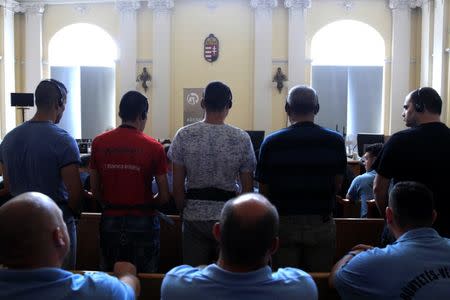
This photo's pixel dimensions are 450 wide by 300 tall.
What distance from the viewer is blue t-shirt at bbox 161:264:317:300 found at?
150 centimetres

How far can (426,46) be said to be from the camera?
1022 centimetres

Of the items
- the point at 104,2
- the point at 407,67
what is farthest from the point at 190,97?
the point at 407,67

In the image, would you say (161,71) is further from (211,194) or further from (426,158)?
(426,158)

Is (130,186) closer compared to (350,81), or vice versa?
(130,186)

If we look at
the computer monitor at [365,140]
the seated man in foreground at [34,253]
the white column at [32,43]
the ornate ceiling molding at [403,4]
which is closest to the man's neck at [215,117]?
the seated man in foreground at [34,253]

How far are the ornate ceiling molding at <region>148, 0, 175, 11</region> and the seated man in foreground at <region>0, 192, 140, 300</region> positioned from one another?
10003 millimetres

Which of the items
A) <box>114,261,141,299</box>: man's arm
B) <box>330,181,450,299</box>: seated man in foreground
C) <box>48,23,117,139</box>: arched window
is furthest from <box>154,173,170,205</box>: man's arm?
<box>48,23,117,139</box>: arched window

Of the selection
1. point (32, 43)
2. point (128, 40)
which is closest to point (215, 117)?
point (128, 40)

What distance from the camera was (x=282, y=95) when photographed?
11016mm

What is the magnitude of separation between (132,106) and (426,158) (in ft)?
5.31

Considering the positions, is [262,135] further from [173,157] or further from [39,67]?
[173,157]

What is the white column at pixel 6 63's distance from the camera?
1099cm

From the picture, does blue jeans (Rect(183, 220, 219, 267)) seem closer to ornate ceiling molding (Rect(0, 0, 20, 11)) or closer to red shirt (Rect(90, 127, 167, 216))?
red shirt (Rect(90, 127, 167, 216))

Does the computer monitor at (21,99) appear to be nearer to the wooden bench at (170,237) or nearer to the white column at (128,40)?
the white column at (128,40)
